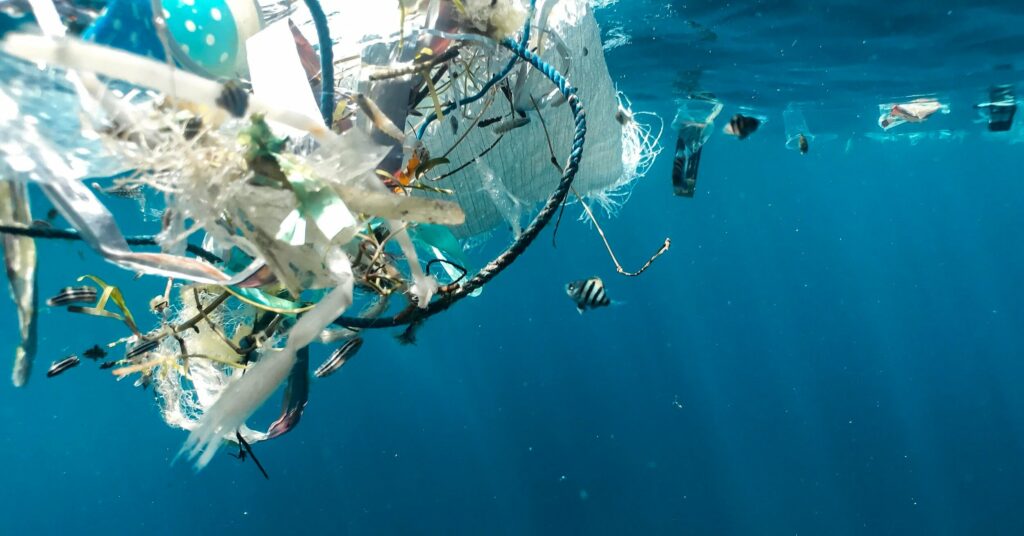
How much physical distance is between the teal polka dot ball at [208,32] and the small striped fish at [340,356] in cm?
105

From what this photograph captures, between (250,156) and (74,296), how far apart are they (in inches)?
50.9

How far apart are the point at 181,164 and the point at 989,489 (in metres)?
43.9

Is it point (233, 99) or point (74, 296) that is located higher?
point (233, 99)

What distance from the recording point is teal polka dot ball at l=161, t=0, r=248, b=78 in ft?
5.84

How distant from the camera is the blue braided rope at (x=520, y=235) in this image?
1.75 m

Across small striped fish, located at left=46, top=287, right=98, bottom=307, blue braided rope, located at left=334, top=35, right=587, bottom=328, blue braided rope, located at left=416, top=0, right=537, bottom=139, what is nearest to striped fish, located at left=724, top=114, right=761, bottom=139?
blue braided rope, located at left=416, top=0, right=537, bottom=139

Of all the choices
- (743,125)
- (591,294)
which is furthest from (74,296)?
(743,125)

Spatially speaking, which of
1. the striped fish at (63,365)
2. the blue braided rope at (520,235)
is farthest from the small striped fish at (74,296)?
the blue braided rope at (520,235)

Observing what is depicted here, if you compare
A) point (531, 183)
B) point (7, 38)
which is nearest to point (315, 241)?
point (7, 38)

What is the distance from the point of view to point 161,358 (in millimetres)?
2238

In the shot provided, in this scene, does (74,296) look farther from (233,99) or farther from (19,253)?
(233,99)

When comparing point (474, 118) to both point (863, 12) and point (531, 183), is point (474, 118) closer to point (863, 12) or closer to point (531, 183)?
point (531, 183)

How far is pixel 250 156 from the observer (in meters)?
1.31

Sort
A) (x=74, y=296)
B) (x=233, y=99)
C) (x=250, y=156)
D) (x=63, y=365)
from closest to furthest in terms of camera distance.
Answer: (x=233, y=99) < (x=250, y=156) < (x=74, y=296) < (x=63, y=365)
